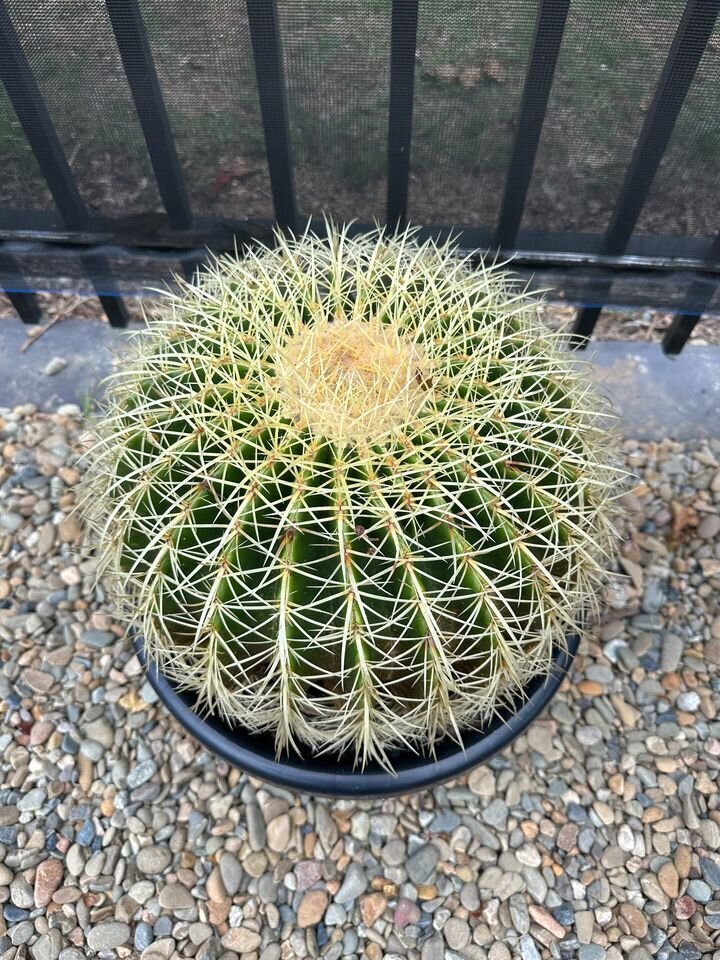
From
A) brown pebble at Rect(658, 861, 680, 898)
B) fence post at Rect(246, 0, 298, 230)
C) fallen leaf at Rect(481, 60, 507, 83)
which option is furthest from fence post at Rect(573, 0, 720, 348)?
brown pebble at Rect(658, 861, 680, 898)

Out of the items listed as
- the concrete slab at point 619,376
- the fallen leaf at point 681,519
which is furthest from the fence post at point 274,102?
the fallen leaf at point 681,519

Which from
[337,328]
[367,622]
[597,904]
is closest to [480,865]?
[597,904]

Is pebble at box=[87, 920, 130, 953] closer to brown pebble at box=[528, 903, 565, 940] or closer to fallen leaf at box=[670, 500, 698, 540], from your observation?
brown pebble at box=[528, 903, 565, 940]

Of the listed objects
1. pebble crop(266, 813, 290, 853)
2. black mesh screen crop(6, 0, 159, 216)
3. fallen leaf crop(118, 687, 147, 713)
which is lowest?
pebble crop(266, 813, 290, 853)

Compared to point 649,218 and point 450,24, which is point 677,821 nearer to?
point 649,218

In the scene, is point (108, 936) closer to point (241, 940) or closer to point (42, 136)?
point (241, 940)

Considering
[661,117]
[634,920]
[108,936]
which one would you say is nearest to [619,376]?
[661,117]

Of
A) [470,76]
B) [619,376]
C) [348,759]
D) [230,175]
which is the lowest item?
[619,376]
